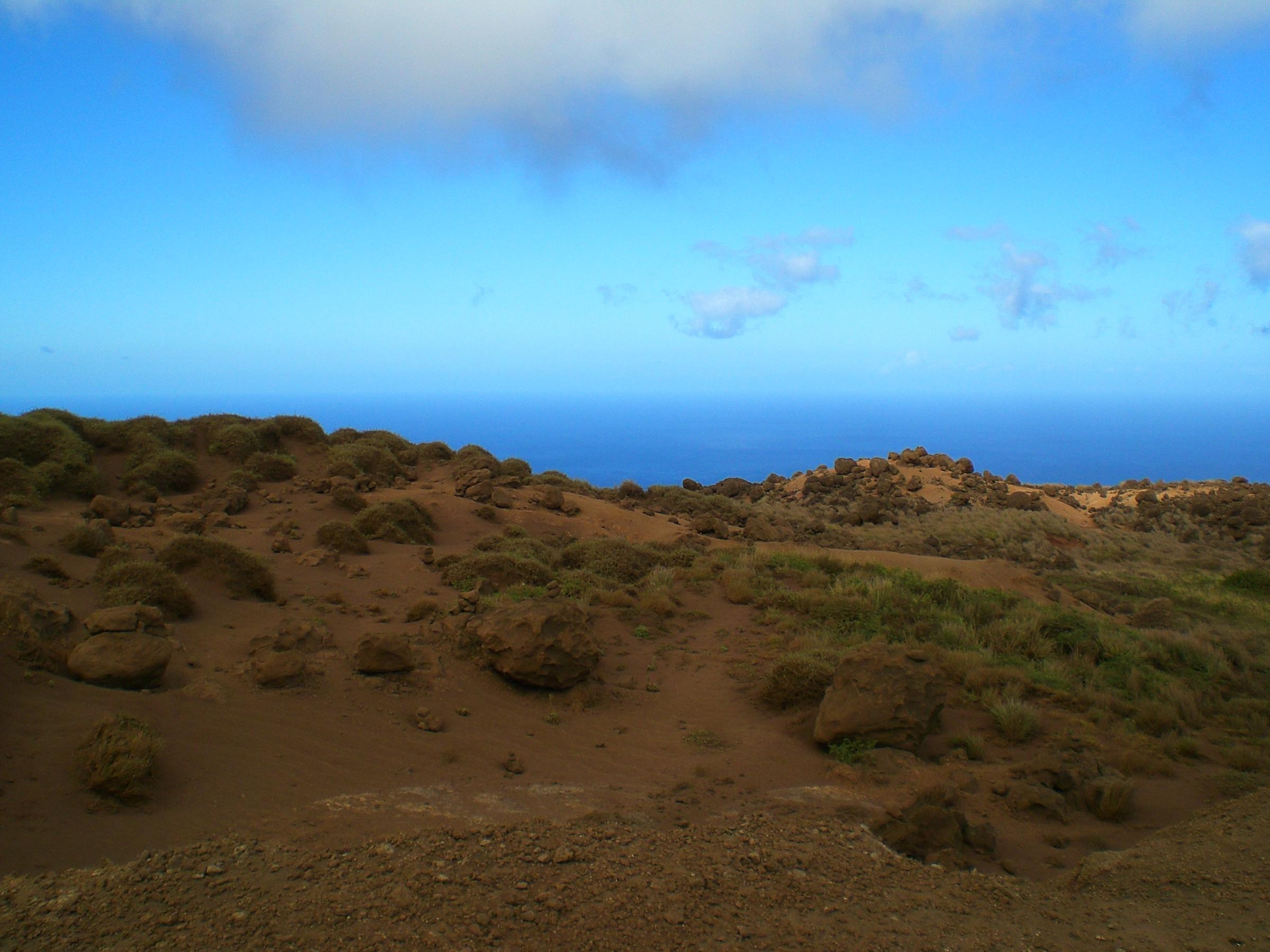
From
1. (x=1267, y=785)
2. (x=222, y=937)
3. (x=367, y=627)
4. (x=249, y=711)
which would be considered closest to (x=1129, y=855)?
(x=1267, y=785)

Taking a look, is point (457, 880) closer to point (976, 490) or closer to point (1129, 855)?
point (1129, 855)

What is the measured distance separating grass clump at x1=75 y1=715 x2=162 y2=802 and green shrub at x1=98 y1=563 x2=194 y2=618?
13.0 feet

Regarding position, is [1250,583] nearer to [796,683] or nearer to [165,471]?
[796,683]

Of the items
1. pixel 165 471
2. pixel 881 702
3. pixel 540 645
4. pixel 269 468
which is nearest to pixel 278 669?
pixel 540 645

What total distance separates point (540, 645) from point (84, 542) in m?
7.04

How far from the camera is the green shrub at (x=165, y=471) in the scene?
676 inches

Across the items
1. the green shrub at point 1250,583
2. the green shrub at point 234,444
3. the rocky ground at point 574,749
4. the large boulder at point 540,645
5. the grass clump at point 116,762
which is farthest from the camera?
the green shrub at point 234,444

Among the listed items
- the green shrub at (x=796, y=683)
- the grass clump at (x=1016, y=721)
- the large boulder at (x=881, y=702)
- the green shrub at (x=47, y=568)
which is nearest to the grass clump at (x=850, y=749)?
the large boulder at (x=881, y=702)

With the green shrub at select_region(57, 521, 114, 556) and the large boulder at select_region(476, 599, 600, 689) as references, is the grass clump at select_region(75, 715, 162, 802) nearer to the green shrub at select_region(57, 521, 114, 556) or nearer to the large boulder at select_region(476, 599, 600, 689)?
the large boulder at select_region(476, 599, 600, 689)

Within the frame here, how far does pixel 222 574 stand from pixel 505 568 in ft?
14.0

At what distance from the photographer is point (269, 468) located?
18.9 meters

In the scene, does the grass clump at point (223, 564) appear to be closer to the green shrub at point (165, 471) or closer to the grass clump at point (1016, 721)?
the green shrub at point (165, 471)

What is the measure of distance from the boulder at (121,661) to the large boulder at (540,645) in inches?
132

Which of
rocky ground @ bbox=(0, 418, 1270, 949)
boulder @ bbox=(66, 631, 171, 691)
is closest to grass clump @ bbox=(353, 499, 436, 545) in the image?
rocky ground @ bbox=(0, 418, 1270, 949)
